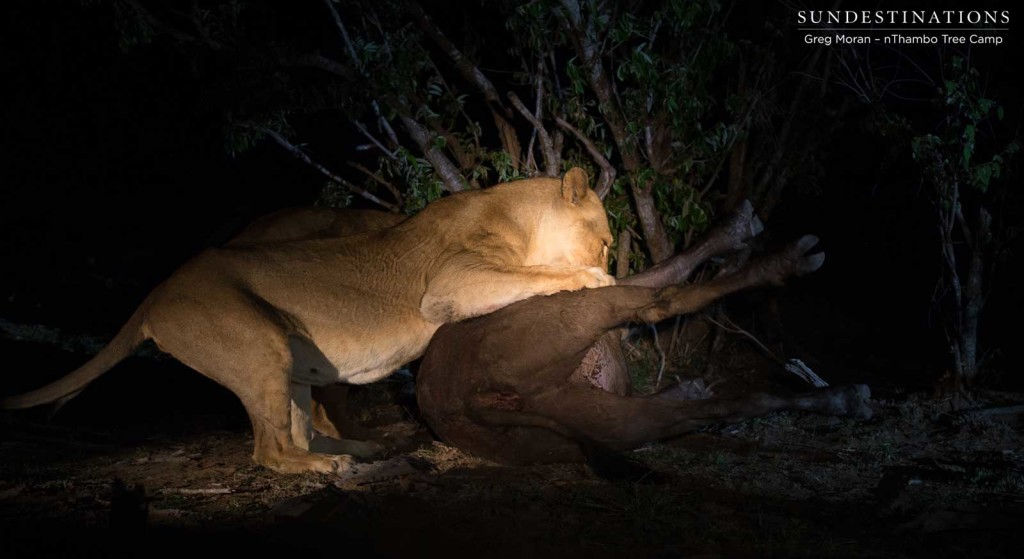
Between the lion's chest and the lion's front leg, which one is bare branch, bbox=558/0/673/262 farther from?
the lion's chest

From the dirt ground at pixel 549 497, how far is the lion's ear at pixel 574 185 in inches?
58.5

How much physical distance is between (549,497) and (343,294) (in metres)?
1.78

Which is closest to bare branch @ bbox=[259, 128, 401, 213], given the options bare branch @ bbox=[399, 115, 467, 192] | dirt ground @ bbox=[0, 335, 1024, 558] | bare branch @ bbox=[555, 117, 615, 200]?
bare branch @ bbox=[399, 115, 467, 192]

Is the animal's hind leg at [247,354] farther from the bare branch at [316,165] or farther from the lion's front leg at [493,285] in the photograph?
the bare branch at [316,165]

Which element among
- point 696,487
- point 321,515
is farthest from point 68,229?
point 696,487

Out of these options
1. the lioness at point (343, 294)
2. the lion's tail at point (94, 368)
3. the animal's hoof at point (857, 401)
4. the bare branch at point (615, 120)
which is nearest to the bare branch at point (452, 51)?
the bare branch at point (615, 120)

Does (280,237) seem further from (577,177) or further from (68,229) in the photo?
(68,229)

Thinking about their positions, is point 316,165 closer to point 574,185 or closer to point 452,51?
point 452,51

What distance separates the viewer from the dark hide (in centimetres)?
418

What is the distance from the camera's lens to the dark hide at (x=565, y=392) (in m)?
4.18

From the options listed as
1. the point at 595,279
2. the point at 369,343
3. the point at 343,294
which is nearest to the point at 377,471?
the point at 369,343

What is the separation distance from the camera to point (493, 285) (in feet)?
15.3

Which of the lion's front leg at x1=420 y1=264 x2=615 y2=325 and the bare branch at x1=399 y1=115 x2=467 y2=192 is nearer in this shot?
the lion's front leg at x1=420 y1=264 x2=615 y2=325

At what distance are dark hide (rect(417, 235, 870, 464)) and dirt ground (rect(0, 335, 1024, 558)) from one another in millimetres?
207
